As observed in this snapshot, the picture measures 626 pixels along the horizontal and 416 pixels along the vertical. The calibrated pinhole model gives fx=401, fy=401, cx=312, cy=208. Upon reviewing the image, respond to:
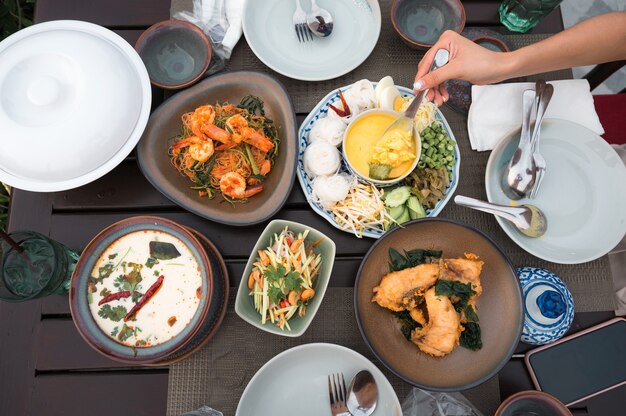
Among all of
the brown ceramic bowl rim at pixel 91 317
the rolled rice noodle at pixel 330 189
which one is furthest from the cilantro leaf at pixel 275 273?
the rolled rice noodle at pixel 330 189

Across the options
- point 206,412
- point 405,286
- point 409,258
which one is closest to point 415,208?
point 409,258

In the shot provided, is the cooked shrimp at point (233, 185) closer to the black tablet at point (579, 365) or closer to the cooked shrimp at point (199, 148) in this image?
the cooked shrimp at point (199, 148)

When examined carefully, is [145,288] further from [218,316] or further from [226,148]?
[226,148]

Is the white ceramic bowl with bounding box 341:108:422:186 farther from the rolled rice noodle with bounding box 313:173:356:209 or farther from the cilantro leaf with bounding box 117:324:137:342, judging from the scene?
the cilantro leaf with bounding box 117:324:137:342

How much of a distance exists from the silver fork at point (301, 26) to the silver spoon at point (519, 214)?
0.95 metres

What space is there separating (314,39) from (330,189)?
0.73 m

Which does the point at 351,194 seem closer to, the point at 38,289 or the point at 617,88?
the point at 38,289

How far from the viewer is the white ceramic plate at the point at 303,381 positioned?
1.35 metres

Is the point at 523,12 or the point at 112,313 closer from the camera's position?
the point at 112,313

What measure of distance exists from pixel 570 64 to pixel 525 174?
54 cm

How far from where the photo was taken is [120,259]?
1.42 m

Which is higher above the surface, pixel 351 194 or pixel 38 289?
pixel 351 194

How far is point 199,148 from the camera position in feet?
4.97

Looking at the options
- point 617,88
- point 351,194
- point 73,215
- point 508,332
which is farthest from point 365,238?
point 617,88
